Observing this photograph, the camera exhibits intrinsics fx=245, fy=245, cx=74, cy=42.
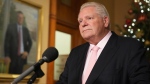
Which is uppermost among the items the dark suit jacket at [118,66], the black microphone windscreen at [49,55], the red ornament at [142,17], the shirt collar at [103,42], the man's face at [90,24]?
the red ornament at [142,17]

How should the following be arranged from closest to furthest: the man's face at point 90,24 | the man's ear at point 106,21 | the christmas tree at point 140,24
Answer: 1. the man's face at point 90,24
2. the man's ear at point 106,21
3. the christmas tree at point 140,24

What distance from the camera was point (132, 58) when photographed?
5.26ft

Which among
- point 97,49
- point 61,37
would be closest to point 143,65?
point 97,49

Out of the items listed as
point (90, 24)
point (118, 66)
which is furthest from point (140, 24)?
point (118, 66)

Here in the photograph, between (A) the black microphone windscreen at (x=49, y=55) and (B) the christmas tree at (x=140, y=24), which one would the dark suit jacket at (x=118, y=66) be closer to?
(A) the black microphone windscreen at (x=49, y=55)

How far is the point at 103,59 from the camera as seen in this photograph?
5.53ft

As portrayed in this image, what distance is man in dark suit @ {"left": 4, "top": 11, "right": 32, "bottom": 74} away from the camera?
9.63ft

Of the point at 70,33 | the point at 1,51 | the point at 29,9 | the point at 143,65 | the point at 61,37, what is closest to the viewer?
the point at 143,65

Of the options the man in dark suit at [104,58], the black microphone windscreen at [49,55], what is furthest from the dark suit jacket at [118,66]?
the black microphone windscreen at [49,55]

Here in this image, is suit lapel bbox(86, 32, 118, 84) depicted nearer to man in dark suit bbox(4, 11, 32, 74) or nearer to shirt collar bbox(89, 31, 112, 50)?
shirt collar bbox(89, 31, 112, 50)

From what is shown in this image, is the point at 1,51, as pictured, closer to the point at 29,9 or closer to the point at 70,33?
the point at 29,9

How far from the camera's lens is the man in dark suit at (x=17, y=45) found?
2936mm

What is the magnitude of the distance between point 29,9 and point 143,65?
6.92 ft

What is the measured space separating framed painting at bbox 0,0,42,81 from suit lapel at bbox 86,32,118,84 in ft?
4.94
